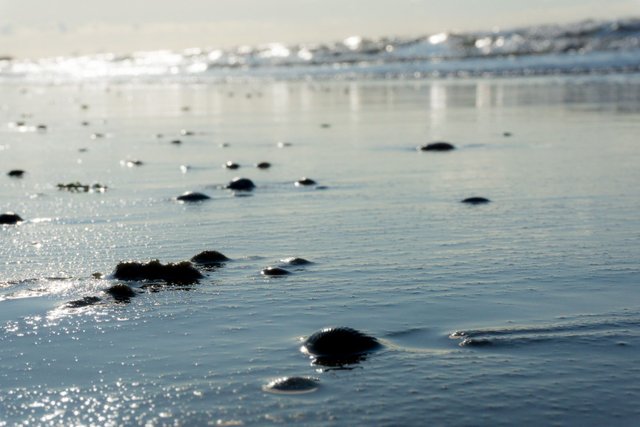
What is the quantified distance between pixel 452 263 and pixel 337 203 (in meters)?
3.80

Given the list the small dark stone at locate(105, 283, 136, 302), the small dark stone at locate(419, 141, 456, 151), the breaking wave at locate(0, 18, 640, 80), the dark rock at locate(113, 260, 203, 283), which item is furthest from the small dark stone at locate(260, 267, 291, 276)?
the breaking wave at locate(0, 18, 640, 80)

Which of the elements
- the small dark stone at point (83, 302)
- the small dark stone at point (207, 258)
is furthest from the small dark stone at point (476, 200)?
the small dark stone at point (83, 302)

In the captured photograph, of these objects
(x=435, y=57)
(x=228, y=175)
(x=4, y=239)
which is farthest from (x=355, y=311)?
(x=435, y=57)

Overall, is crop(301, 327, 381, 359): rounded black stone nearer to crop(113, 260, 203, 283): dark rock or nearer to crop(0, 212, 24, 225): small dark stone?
crop(113, 260, 203, 283): dark rock

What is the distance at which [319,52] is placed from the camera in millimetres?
125500

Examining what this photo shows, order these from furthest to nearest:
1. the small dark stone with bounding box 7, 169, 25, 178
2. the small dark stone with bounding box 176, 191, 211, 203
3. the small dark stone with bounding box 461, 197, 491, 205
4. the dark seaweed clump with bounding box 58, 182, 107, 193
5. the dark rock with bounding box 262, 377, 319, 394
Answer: the small dark stone with bounding box 7, 169, 25, 178 < the dark seaweed clump with bounding box 58, 182, 107, 193 < the small dark stone with bounding box 176, 191, 211, 203 < the small dark stone with bounding box 461, 197, 491, 205 < the dark rock with bounding box 262, 377, 319, 394

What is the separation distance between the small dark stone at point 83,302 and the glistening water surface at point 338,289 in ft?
0.36

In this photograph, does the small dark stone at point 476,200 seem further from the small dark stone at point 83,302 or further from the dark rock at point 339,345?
the dark rock at point 339,345

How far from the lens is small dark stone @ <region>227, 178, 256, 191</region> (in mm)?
13789

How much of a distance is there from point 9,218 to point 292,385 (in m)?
6.65

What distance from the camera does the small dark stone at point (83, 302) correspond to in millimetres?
7414

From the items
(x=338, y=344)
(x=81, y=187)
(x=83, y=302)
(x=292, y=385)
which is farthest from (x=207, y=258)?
(x=81, y=187)

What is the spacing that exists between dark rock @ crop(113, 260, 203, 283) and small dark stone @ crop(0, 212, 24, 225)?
3.47m

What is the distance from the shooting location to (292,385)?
563 centimetres
